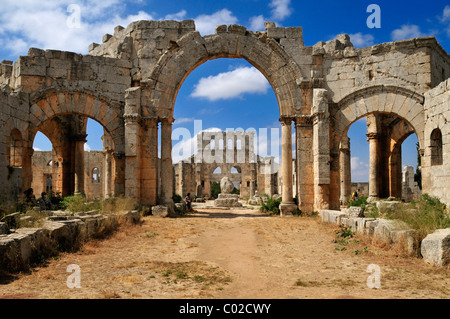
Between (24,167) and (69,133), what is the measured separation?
5327mm

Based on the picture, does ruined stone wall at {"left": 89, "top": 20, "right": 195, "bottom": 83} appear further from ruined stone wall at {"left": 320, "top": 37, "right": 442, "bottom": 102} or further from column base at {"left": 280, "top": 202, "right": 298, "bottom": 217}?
column base at {"left": 280, "top": 202, "right": 298, "bottom": 217}

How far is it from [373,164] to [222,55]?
346 inches

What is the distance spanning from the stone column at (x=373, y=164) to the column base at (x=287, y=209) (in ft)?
17.5

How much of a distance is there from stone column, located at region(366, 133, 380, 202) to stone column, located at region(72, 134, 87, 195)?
1379cm

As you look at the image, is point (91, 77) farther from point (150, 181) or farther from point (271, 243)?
point (271, 243)

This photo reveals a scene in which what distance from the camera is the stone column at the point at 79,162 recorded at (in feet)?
55.5

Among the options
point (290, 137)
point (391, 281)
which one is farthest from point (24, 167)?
point (391, 281)

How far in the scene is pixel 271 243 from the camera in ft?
23.9

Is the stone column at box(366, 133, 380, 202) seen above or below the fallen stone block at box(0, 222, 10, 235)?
above

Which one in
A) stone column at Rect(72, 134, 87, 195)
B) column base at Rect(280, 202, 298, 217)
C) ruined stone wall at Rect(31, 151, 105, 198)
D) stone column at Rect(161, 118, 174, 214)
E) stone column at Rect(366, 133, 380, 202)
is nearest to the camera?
column base at Rect(280, 202, 298, 217)

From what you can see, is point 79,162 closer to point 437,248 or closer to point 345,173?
point 345,173

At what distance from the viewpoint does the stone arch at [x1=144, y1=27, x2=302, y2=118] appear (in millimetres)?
12680

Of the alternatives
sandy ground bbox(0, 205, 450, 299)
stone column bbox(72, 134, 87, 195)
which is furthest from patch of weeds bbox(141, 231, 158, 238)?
stone column bbox(72, 134, 87, 195)

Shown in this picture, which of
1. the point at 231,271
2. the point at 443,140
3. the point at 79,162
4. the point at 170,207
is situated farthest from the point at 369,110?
the point at 79,162
